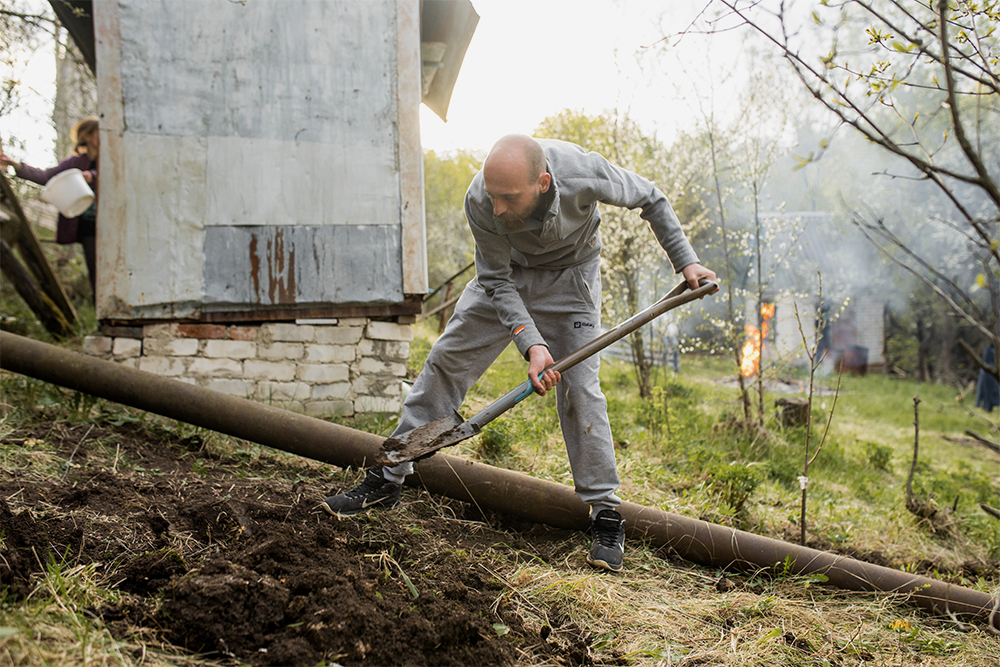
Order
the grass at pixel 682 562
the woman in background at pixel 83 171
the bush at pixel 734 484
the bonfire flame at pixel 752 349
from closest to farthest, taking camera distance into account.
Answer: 1. the grass at pixel 682 562
2. the bush at pixel 734 484
3. the woman in background at pixel 83 171
4. the bonfire flame at pixel 752 349

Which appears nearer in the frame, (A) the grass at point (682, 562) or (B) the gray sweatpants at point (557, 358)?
(A) the grass at point (682, 562)

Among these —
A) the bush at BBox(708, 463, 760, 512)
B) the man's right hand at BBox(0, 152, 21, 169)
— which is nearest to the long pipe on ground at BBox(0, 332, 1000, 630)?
the bush at BBox(708, 463, 760, 512)

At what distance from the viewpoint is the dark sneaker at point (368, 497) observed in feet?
9.02

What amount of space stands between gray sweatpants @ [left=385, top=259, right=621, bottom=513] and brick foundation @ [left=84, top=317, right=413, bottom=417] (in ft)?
5.65

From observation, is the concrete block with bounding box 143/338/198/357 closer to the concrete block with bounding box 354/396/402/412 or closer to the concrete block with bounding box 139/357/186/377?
the concrete block with bounding box 139/357/186/377

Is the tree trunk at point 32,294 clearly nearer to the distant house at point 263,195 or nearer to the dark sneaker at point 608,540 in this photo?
the distant house at point 263,195

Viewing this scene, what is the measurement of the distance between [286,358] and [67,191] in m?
2.03

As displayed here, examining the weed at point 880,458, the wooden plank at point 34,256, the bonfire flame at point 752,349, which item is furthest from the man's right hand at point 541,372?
the wooden plank at point 34,256

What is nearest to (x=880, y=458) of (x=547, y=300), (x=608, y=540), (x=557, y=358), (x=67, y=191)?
(x=608, y=540)

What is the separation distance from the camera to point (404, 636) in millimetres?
1875

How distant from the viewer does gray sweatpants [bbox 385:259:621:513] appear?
113 inches

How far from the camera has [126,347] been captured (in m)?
4.38

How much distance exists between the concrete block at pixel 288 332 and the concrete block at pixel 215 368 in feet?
1.00

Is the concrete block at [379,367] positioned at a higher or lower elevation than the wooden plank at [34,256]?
lower
